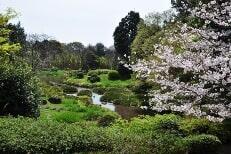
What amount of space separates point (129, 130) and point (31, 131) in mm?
5123

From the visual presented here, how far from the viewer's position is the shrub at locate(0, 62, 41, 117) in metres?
22.9

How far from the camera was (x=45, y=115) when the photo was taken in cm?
2709

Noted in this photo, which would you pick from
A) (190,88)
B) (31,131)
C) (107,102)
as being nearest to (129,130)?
(31,131)

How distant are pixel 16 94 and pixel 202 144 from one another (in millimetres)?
9821

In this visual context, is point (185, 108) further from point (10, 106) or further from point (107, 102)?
point (107, 102)

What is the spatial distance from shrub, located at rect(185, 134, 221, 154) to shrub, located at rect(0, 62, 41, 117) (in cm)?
896

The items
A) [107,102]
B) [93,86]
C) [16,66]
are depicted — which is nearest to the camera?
[16,66]

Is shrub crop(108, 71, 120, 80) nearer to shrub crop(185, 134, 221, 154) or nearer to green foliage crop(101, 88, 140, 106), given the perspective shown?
green foliage crop(101, 88, 140, 106)

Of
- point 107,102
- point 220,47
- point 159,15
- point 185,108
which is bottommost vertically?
point 107,102

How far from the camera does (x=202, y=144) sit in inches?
700

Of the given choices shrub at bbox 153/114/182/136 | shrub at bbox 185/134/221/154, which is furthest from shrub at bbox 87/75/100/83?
shrub at bbox 185/134/221/154

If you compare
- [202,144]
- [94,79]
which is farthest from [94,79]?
[202,144]

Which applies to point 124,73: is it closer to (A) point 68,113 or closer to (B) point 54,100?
(B) point 54,100

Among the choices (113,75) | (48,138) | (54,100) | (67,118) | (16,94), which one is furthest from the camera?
(113,75)
